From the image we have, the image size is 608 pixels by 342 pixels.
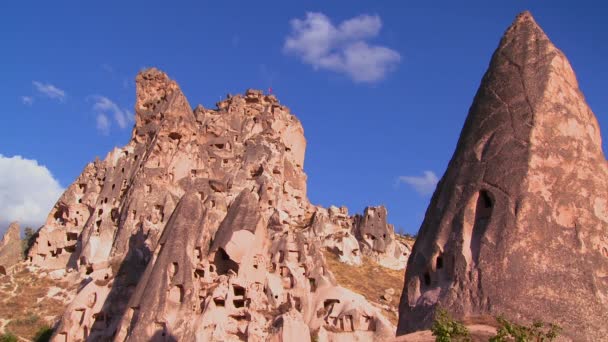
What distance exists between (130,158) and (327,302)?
25755 mm

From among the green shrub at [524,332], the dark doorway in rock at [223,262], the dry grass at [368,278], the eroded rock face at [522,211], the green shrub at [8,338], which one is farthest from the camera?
the dry grass at [368,278]

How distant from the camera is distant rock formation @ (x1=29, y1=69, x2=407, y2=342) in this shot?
24406 millimetres

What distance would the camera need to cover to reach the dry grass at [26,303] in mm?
33719

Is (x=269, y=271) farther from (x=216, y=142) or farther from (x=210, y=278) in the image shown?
(x=216, y=142)

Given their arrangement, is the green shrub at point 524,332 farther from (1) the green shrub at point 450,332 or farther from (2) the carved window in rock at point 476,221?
(2) the carved window in rock at point 476,221

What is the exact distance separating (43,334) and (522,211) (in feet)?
92.9

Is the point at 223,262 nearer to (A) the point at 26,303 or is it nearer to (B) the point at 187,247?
(B) the point at 187,247

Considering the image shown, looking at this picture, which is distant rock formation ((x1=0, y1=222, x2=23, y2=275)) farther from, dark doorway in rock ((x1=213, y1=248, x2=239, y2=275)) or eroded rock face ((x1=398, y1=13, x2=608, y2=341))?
eroded rock face ((x1=398, y1=13, x2=608, y2=341))

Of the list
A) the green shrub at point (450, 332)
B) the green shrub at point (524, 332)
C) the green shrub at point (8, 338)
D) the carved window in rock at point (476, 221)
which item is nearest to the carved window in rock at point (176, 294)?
the green shrub at point (8, 338)

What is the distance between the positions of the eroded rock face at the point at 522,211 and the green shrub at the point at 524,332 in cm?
47

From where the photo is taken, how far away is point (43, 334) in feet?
107

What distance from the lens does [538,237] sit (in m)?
10.3

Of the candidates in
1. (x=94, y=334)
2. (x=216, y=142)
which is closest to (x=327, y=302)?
(x=94, y=334)

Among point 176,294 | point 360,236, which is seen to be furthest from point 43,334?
point 360,236
